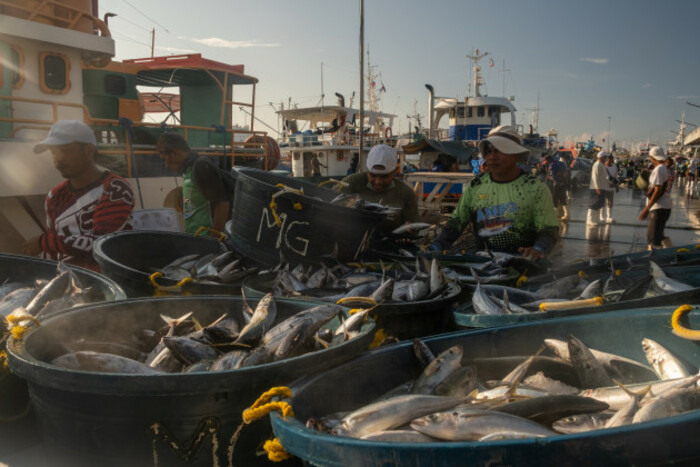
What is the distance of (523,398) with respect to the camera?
174 centimetres

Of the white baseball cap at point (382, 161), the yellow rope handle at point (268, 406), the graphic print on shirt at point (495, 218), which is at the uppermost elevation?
the white baseball cap at point (382, 161)

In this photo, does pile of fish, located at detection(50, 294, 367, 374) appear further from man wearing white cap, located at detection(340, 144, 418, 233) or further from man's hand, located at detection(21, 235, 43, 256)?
man wearing white cap, located at detection(340, 144, 418, 233)

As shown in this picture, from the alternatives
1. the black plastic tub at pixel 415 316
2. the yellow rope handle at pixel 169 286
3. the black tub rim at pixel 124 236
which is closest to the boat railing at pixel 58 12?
the black tub rim at pixel 124 236

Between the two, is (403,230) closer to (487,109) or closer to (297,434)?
(297,434)

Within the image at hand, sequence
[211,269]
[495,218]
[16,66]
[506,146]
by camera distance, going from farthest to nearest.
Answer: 1. [16,66]
2. [495,218]
3. [506,146]
4. [211,269]

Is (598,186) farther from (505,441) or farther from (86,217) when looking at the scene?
(505,441)

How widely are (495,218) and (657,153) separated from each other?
27.7 ft

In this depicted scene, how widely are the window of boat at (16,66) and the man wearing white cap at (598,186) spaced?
15432mm

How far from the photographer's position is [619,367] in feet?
7.09

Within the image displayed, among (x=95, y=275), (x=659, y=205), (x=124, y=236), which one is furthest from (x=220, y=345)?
(x=659, y=205)

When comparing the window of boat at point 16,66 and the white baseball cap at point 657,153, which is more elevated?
the window of boat at point 16,66

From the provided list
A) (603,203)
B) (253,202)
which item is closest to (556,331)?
(253,202)

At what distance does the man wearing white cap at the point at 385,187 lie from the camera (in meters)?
5.78

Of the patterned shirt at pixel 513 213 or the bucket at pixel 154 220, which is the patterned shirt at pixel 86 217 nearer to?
the bucket at pixel 154 220
